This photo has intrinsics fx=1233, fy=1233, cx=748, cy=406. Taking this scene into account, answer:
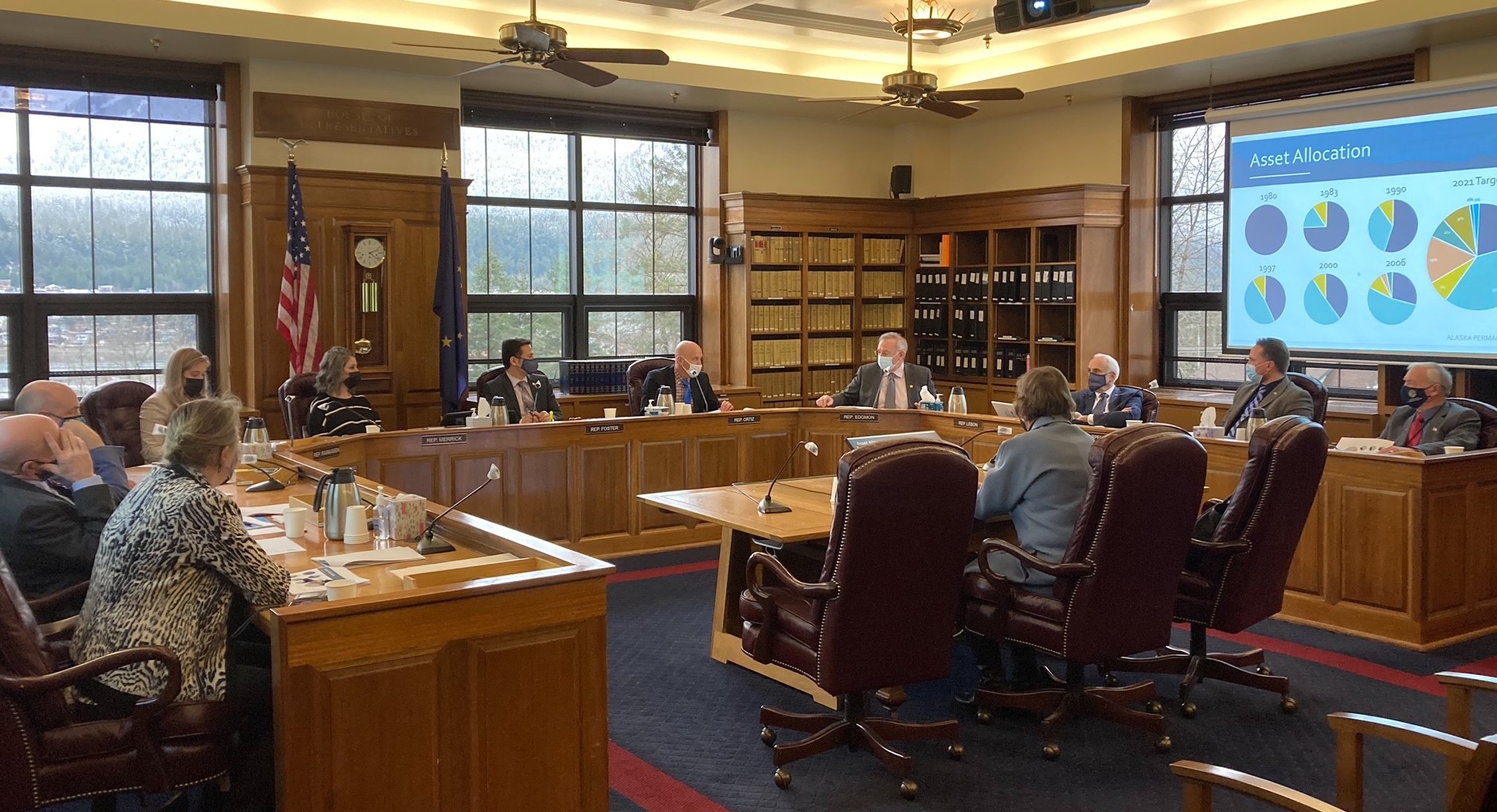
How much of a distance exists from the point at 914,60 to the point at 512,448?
17.3ft

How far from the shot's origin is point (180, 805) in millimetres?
3678

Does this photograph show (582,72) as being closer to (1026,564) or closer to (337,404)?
(337,404)

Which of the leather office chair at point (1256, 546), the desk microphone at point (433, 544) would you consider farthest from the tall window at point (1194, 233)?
the desk microphone at point (433, 544)

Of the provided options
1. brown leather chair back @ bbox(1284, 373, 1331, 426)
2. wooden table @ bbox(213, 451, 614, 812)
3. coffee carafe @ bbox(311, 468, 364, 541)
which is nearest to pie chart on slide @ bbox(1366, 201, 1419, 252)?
brown leather chair back @ bbox(1284, 373, 1331, 426)

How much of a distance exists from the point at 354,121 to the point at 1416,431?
714 centimetres

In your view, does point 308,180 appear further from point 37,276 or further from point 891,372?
point 891,372

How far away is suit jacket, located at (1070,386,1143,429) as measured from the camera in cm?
766

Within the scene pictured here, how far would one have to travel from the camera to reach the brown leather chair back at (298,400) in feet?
24.3

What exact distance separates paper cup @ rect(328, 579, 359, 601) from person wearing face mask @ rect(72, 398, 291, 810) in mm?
141

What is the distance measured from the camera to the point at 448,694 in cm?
318

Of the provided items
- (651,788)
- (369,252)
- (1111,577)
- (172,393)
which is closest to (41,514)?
(651,788)

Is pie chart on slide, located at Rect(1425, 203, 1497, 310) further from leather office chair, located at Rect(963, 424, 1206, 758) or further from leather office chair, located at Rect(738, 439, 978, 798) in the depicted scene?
leather office chair, located at Rect(738, 439, 978, 798)

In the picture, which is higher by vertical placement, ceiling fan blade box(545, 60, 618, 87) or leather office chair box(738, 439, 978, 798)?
ceiling fan blade box(545, 60, 618, 87)

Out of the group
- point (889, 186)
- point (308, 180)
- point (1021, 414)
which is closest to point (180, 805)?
point (1021, 414)
